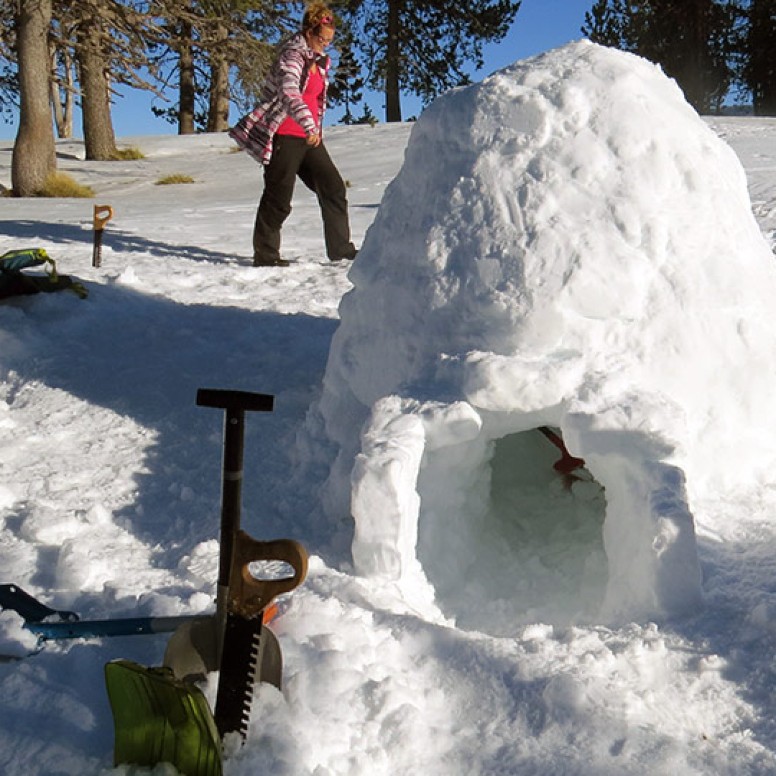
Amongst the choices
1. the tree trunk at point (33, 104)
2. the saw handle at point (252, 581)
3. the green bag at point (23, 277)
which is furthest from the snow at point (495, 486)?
the tree trunk at point (33, 104)

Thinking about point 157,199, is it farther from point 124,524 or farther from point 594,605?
point 594,605

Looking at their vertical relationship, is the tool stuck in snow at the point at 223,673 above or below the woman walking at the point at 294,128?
below

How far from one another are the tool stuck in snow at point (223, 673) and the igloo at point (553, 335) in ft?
2.27

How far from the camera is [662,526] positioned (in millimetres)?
2254

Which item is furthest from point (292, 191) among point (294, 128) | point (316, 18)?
point (316, 18)

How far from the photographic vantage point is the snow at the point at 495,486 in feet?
6.10

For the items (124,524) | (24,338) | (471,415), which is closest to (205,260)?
(24,338)

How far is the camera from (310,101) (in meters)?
5.51

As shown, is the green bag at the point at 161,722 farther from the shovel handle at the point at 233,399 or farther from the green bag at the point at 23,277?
the green bag at the point at 23,277

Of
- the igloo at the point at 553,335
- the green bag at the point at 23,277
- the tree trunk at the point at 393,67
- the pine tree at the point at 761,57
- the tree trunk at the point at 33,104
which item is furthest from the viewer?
the pine tree at the point at 761,57

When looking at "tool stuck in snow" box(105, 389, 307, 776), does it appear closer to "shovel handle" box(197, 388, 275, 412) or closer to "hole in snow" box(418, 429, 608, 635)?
"shovel handle" box(197, 388, 275, 412)

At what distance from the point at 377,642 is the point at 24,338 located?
10.3 feet

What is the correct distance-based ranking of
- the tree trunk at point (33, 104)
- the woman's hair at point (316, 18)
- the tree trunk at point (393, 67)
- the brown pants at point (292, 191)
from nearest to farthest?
1. the woman's hair at point (316, 18)
2. the brown pants at point (292, 191)
3. the tree trunk at point (33, 104)
4. the tree trunk at point (393, 67)

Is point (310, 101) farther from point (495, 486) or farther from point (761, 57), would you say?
point (761, 57)
